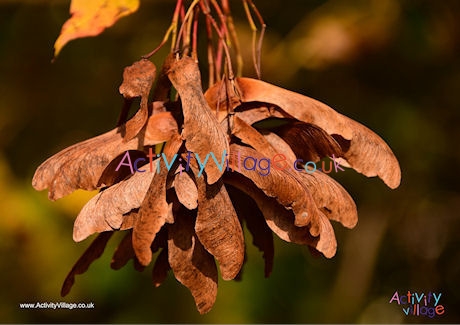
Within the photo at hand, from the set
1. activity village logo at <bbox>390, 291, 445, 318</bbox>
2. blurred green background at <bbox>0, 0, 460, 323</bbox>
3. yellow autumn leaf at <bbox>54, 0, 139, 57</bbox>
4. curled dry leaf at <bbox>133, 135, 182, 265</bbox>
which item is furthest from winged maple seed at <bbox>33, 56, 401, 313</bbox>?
activity village logo at <bbox>390, 291, 445, 318</bbox>

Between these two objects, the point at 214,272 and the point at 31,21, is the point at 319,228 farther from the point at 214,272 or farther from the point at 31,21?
the point at 31,21

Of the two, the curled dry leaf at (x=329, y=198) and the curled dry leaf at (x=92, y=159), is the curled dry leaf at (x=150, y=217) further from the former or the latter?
the curled dry leaf at (x=329, y=198)

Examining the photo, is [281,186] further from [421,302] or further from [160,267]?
[421,302]

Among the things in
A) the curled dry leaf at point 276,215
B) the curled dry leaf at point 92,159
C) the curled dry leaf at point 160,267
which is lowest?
the curled dry leaf at point 160,267

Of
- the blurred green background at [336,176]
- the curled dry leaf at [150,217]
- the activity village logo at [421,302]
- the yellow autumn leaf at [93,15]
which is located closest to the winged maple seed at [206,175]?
the curled dry leaf at [150,217]

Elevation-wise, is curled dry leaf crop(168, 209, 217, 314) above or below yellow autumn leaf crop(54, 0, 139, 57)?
below

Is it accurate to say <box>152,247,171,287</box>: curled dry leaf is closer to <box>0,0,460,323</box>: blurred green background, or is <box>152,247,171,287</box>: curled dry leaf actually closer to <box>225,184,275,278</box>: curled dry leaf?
<box>225,184,275,278</box>: curled dry leaf

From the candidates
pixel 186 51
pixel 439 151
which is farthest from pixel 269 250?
pixel 439 151
